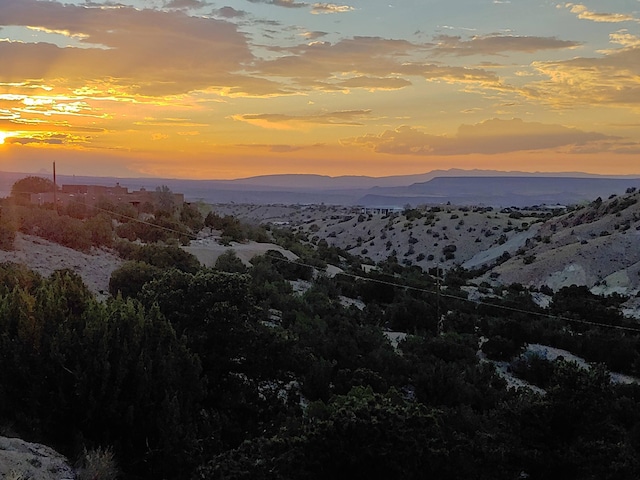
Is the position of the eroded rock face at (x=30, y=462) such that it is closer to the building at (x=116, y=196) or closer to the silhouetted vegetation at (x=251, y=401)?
the silhouetted vegetation at (x=251, y=401)

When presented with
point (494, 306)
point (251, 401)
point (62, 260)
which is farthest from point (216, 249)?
point (251, 401)

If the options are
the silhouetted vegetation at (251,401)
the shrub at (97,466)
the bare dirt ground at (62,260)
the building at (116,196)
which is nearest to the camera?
the shrub at (97,466)

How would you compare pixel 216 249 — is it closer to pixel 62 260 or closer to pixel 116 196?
pixel 62 260

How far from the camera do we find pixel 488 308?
2967cm

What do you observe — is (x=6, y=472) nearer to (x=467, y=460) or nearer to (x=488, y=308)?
(x=467, y=460)

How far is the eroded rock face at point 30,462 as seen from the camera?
8016mm

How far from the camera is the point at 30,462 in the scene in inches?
333

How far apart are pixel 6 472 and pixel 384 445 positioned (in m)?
4.56

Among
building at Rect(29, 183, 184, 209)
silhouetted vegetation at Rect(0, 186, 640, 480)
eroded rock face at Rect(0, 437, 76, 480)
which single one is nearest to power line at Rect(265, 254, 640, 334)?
silhouetted vegetation at Rect(0, 186, 640, 480)

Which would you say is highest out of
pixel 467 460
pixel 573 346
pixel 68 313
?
pixel 68 313

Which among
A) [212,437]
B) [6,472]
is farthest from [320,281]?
[6,472]

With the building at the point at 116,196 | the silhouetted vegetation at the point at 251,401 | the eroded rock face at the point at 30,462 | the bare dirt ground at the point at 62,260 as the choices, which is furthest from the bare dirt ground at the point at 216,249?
the eroded rock face at the point at 30,462

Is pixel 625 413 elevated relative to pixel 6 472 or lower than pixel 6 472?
lower

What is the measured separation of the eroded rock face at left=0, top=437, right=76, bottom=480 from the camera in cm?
802
